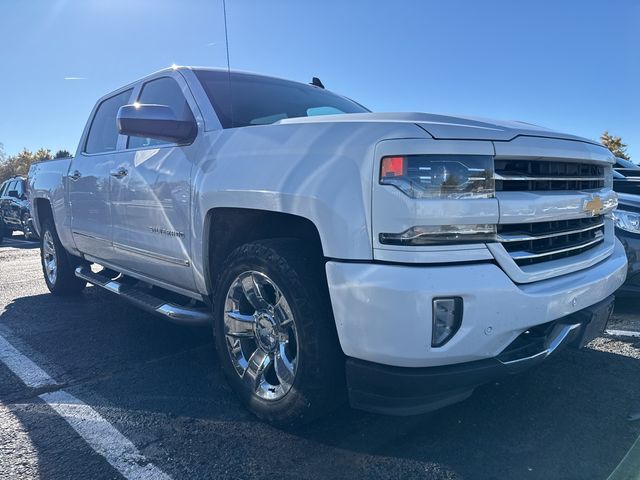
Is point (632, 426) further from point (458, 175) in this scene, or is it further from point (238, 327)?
point (238, 327)

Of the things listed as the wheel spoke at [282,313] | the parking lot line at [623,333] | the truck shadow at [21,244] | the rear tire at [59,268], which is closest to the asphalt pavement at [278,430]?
the parking lot line at [623,333]

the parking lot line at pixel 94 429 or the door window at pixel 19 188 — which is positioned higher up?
the door window at pixel 19 188

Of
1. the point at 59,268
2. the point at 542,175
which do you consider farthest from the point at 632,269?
the point at 59,268

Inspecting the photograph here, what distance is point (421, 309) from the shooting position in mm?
1944

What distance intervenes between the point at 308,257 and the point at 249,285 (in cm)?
42

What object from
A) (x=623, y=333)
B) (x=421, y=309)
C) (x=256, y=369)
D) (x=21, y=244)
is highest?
(x=421, y=309)

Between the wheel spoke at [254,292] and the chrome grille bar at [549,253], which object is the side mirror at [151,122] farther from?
the chrome grille bar at [549,253]

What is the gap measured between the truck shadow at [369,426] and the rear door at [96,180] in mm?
1145

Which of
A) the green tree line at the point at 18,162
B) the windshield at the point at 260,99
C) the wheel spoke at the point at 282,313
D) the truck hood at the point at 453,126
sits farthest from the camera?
the green tree line at the point at 18,162

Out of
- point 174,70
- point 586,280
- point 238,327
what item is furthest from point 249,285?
point 174,70

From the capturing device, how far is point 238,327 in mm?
2791

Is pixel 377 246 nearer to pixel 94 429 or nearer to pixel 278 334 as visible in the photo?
pixel 278 334

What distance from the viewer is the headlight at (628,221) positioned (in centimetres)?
429

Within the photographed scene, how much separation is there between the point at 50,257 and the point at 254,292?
4.69m
